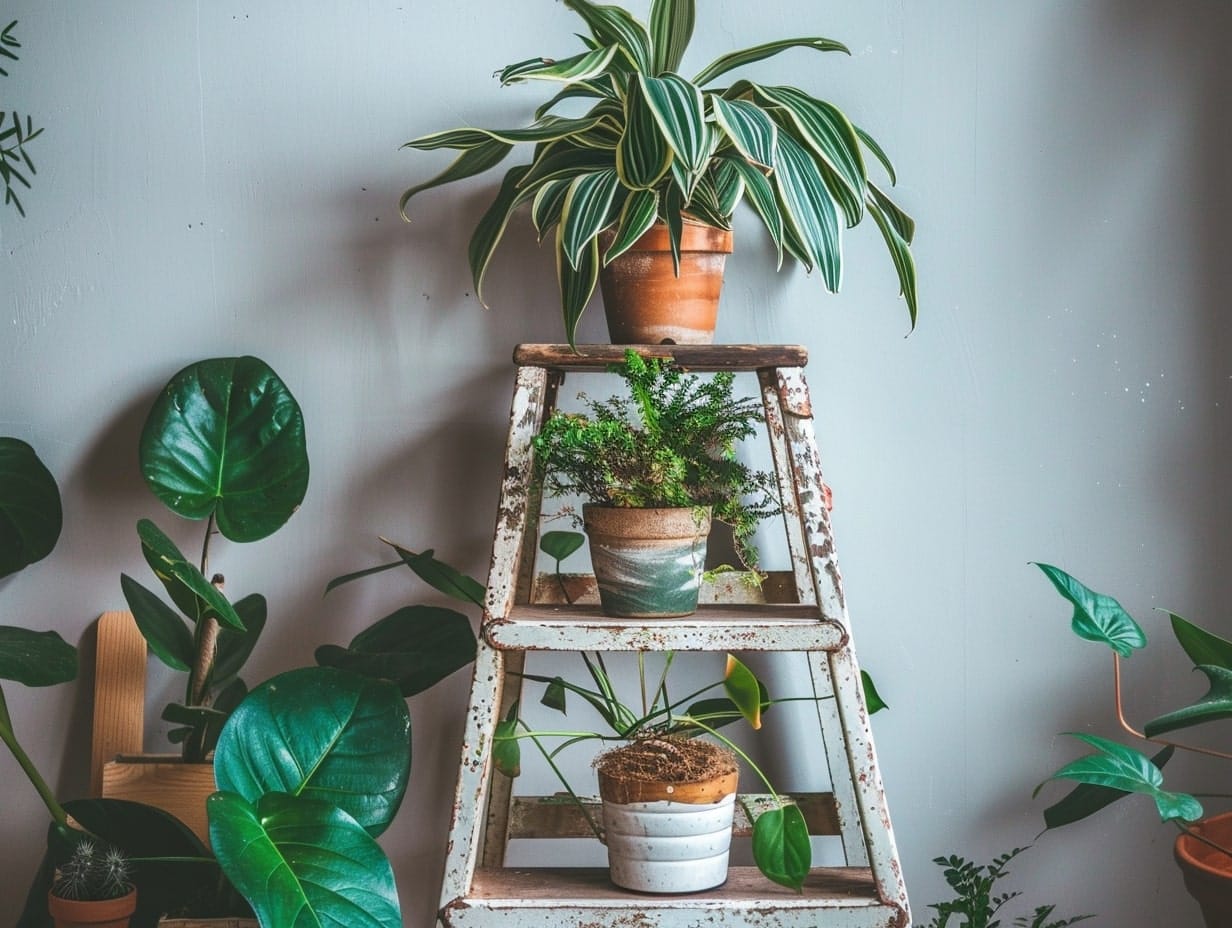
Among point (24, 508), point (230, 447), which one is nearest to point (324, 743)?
point (230, 447)

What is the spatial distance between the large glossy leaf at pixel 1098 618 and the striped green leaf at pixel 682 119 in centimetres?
62

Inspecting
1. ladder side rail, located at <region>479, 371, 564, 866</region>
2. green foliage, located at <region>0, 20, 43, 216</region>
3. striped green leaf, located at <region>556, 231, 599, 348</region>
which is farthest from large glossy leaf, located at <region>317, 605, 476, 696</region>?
green foliage, located at <region>0, 20, 43, 216</region>

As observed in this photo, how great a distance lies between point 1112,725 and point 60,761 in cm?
149

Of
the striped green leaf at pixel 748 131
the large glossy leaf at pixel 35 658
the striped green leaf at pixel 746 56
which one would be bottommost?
the large glossy leaf at pixel 35 658

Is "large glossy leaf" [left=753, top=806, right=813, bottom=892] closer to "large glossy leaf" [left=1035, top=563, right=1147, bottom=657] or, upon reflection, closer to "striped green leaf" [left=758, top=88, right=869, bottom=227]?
"large glossy leaf" [left=1035, top=563, right=1147, bottom=657]

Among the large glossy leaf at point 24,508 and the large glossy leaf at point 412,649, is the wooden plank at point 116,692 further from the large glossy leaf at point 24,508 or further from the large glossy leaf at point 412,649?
the large glossy leaf at point 412,649

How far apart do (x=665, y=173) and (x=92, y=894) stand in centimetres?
106

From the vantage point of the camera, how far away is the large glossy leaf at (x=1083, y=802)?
139cm

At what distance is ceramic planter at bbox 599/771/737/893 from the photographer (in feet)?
3.88

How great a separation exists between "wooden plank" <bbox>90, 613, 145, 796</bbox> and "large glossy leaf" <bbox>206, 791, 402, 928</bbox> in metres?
0.48

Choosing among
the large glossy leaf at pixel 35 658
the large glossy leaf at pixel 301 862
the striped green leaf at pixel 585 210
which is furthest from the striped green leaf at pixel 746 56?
the large glossy leaf at pixel 35 658

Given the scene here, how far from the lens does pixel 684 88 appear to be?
1139 mm

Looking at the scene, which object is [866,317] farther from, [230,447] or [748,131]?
[230,447]

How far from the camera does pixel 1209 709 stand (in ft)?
3.88
